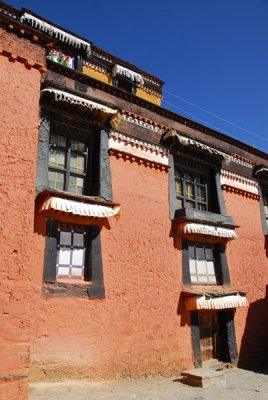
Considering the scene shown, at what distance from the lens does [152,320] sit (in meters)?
7.76

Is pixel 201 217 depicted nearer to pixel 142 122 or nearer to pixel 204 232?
pixel 204 232

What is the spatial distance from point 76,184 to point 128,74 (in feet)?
19.3

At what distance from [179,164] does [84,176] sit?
125 inches

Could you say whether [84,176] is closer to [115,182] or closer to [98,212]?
[115,182]

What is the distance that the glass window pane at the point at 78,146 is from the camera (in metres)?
8.02

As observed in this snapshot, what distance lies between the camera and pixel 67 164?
776 centimetres

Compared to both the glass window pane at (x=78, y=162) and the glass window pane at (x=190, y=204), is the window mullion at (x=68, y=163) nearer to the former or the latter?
the glass window pane at (x=78, y=162)

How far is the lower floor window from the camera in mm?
7027

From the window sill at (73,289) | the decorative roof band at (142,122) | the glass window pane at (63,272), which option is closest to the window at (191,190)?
the decorative roof band at (142,122)

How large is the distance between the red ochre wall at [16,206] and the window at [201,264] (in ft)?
16.1

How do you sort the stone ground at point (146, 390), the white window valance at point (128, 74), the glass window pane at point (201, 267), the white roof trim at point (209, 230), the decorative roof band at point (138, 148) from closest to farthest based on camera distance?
1. the stone ground at point (146, 390)
2. the decorative roof band at point (138, 148)
3. the white roof trim at point (209, 230)
4. the glass window pane at point (201, 267)
5. the white window valance at point (128, 74)

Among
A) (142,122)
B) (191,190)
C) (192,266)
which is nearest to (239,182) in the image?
(191,190)

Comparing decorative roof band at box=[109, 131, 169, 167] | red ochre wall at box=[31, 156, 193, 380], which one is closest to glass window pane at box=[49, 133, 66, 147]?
decorative roof band at box=[109, 131, 169, 167]

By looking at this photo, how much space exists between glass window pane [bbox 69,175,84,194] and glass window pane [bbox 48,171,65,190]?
8.8 inches
